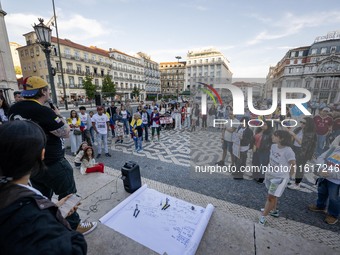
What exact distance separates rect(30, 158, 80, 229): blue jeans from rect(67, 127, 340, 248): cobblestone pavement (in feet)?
7.01

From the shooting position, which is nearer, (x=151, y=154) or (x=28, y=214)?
(x=28, y=214)

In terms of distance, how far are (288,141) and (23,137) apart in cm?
337

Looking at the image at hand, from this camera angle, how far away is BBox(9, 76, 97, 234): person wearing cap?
1.76 m

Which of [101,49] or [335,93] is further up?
[101,49]

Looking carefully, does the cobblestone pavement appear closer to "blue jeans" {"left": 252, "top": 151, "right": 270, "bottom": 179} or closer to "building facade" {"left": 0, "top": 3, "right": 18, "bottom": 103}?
"blue jeans" {"left": 252, "top": 151, "right": 270, "bottom": 179}

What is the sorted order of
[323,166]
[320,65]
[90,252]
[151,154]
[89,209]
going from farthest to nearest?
1. [151,154]
2. [320,65]
3. [89,209]
4. [323,166]
5. [90,252]

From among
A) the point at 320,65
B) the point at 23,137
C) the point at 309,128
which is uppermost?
the point at 320,65

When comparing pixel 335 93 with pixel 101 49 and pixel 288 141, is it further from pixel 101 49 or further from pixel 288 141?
pixel 101 49

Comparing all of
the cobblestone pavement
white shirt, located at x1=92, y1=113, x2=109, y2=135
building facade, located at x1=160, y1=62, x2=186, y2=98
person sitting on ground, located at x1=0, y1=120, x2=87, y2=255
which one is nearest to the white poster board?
the cobblestone pavement

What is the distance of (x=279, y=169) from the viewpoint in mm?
2582

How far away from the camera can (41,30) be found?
4703 millimetres

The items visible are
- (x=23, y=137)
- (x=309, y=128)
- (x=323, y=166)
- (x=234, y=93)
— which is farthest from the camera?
(x=309, y=128)

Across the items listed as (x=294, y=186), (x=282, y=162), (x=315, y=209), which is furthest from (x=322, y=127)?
(x=282, y=162)

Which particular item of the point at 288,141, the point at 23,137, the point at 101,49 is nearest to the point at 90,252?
the point at 23,137
